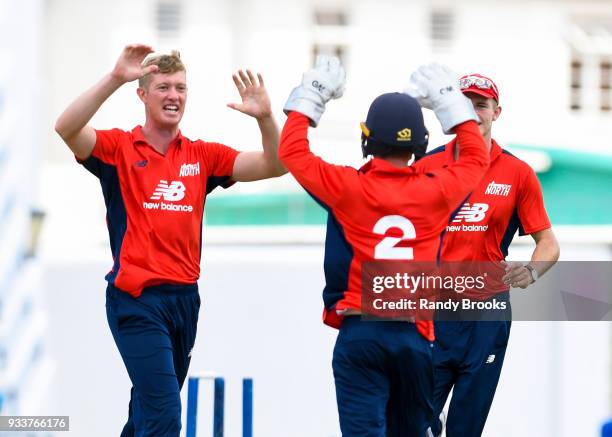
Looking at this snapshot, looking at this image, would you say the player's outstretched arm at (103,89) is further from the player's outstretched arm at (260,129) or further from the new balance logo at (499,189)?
the new balance logo at (499,189)

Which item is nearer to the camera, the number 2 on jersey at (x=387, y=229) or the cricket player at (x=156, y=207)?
the number 2 on jersey at (x=387, y=229)

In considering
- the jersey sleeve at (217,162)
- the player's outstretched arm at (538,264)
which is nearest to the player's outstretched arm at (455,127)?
the player's outstretched arm at (538,264)

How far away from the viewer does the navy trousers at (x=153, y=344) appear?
237 inches

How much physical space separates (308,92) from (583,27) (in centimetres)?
2357

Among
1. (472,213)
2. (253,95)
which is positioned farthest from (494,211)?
(253,95)

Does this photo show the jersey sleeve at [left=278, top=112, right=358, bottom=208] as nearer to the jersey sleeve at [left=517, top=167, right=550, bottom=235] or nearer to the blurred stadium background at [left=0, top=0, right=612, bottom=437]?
the jersey sleeve at [left=517, top=167, right=550, bottom=235]

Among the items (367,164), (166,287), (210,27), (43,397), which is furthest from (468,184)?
(210,27)

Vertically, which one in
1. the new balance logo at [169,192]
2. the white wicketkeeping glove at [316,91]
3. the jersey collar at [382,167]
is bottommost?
the new balance logo at [169,192]

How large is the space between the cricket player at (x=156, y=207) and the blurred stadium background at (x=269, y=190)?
4.13m

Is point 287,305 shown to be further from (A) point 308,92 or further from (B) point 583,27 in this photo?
(B) point 583,27

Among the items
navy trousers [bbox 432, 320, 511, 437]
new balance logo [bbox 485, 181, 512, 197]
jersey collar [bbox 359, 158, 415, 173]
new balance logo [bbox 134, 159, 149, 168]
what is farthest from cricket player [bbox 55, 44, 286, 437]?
navy trousers [bbox 432, 320, 511, 437]

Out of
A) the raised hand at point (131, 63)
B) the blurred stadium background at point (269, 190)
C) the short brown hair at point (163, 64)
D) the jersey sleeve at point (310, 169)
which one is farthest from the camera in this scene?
the blurred stadium background at point (269, 190)

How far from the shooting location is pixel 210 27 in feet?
90.1

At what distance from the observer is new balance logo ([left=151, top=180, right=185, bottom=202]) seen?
6.17m
